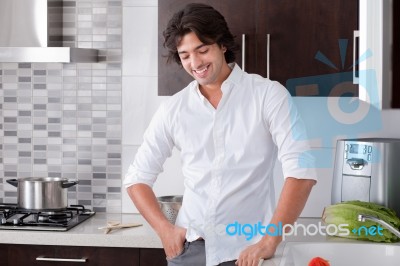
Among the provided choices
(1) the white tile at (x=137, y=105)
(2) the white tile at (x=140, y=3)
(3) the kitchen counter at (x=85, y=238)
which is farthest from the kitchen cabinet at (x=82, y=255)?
(2) the white tile at (x=140, y=3)

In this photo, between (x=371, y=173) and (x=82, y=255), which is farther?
(x=82, y=255)

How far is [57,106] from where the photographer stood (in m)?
3.17

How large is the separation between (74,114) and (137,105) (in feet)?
1.01

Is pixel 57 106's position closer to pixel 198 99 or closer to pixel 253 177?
pixel 198 99

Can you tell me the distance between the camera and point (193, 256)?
2062mm

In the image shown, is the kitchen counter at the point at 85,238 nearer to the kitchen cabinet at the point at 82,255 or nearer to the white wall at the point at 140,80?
the kitchen cabinet at the point at 82,255

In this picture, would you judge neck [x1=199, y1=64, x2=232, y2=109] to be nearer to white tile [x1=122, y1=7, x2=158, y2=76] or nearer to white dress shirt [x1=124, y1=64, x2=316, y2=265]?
white dress shirt [x1=124, y1=64, x2=316, y2=265]

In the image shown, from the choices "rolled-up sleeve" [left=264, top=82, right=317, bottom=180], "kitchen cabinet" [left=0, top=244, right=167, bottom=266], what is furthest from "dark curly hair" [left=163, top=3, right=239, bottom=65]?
"kitchen cabinet" [left=0, top=244, right=167, bottom=266]

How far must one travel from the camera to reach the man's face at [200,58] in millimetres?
2006

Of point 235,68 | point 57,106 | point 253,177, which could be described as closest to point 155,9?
point 57,106

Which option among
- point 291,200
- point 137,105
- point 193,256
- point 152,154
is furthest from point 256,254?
point 137,105

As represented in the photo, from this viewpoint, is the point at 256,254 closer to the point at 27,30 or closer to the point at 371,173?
the point at 371,173

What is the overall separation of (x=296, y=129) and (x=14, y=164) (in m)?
1.75

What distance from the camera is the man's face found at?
201 centimetres
